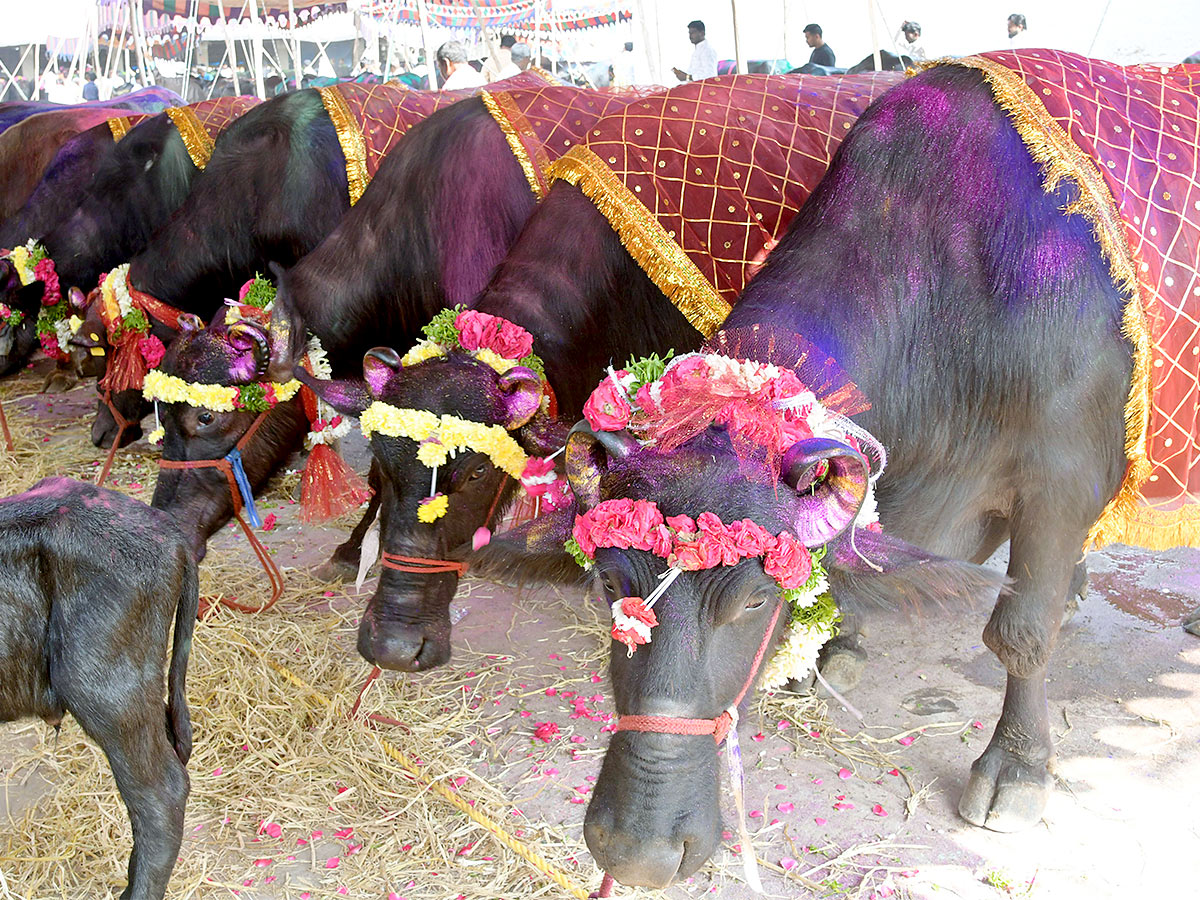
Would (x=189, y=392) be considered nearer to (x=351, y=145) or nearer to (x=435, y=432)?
(x=435, y=432)

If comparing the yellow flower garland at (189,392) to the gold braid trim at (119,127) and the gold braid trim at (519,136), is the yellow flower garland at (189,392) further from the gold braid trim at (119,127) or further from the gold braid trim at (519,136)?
the gold braid trim at (119,127)

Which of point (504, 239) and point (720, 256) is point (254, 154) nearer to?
point (504, 239)

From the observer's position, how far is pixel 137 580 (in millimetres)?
2393

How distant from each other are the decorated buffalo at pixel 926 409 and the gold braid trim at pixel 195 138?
3.98 metres

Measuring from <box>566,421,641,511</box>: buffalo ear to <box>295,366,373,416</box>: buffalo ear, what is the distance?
1.24 m

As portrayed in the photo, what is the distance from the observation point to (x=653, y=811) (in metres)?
1.92

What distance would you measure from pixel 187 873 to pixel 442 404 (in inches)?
58.9

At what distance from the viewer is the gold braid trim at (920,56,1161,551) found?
257 centimetres

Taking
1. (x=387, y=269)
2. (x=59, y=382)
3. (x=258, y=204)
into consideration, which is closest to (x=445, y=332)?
(x=387, y=269)

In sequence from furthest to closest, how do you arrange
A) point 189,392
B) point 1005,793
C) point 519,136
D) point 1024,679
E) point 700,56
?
point 700,56, point 519,136, point 189,392, point 1024,679, point 1005,793

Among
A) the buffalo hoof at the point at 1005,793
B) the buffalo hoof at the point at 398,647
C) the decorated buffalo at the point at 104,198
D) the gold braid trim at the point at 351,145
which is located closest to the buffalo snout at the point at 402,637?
the buffalo hoof at the point at 398,647

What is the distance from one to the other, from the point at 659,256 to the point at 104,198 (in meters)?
4.08

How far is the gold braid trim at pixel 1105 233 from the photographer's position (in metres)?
2.57

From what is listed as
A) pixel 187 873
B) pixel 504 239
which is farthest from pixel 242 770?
pixel 504 239
